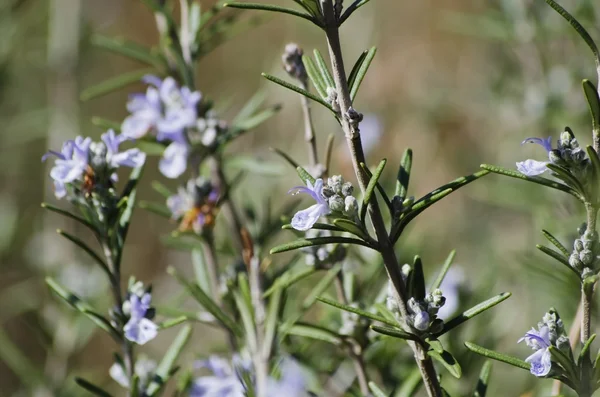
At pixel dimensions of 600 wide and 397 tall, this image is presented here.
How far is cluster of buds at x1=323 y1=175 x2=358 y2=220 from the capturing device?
671mm

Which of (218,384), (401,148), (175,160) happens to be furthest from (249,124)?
(401,148)

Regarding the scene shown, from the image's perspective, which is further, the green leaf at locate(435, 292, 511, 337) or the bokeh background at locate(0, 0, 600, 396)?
the bokeh background at locate(0, 0, 600, 396)

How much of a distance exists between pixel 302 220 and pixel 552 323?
0.27 meters

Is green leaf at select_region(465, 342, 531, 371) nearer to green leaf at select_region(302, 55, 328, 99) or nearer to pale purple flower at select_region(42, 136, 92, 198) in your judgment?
green leaf at select_region(302, 55, 328, 99)

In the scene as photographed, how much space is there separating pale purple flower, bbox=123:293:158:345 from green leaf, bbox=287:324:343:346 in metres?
0.18

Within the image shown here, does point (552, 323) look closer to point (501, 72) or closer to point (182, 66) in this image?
point (182, 66)

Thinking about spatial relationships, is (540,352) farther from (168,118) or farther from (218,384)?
(168,118)

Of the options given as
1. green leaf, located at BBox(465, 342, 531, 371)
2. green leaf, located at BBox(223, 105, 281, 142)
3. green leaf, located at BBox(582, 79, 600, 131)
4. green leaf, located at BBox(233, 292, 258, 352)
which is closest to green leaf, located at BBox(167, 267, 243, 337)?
green leaf, located at BBox(233, 292, 258, 352)

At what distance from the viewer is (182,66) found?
1.15 meters

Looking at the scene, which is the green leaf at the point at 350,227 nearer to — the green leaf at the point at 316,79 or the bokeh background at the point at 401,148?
the green leaf at the point at 316,79

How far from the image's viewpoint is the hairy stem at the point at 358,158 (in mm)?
648

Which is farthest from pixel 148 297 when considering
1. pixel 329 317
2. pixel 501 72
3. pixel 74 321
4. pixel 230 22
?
pixel 501 72

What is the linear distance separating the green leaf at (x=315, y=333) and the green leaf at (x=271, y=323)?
2 centimetres

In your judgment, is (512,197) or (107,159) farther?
(512,197)
